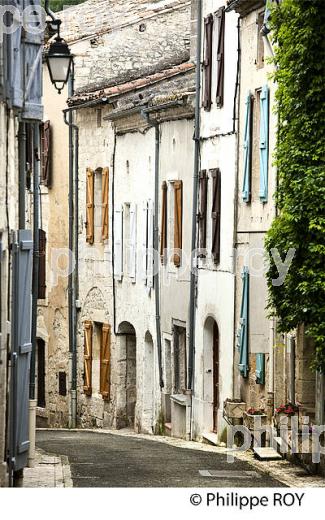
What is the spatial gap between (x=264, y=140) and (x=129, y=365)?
10218 mm

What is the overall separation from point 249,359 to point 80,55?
41.7 ft

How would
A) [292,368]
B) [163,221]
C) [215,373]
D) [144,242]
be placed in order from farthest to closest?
[144,242] < [163,221] < [215,373] < [292,368]

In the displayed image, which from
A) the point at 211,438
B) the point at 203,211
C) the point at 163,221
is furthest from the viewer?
the point at 163,221

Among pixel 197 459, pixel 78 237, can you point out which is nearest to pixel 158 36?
pixel 78 237

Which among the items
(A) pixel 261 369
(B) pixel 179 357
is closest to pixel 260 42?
(A) pixel 261 369

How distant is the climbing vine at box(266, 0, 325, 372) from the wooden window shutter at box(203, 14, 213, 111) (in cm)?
735

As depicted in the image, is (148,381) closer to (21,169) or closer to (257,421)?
(257,421)

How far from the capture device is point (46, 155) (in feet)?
120

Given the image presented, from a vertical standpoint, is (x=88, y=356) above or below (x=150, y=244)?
below

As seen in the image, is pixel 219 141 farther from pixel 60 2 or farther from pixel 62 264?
pixel 60 2

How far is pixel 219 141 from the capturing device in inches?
1076

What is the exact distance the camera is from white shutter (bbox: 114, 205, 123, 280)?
33.2m

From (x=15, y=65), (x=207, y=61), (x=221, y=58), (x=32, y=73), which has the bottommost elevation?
(x=15, y=65)

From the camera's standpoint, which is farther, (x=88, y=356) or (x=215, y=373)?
(x=88, y=356)
